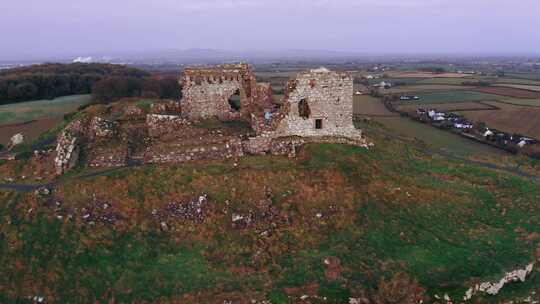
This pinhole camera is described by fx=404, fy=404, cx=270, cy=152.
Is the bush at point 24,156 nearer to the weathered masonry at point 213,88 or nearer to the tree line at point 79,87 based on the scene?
the weathered masonry at point 213,88

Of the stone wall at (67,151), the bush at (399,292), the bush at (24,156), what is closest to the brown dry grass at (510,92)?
the bush at (399,292)

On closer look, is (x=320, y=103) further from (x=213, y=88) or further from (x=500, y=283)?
(x=500, y=283)

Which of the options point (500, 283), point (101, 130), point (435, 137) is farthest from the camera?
point (435, 137)

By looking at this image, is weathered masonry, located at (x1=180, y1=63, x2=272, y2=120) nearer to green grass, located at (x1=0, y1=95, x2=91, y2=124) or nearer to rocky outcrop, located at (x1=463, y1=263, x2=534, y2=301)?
rocky outcrop, located at (x1=463, y1=263, x2=534, y2=301)

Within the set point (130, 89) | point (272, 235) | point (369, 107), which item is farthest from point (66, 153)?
point (369, 107)

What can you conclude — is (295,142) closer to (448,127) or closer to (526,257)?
(526,257)

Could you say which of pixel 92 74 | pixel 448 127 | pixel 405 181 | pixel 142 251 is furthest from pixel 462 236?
pixel 92 74
